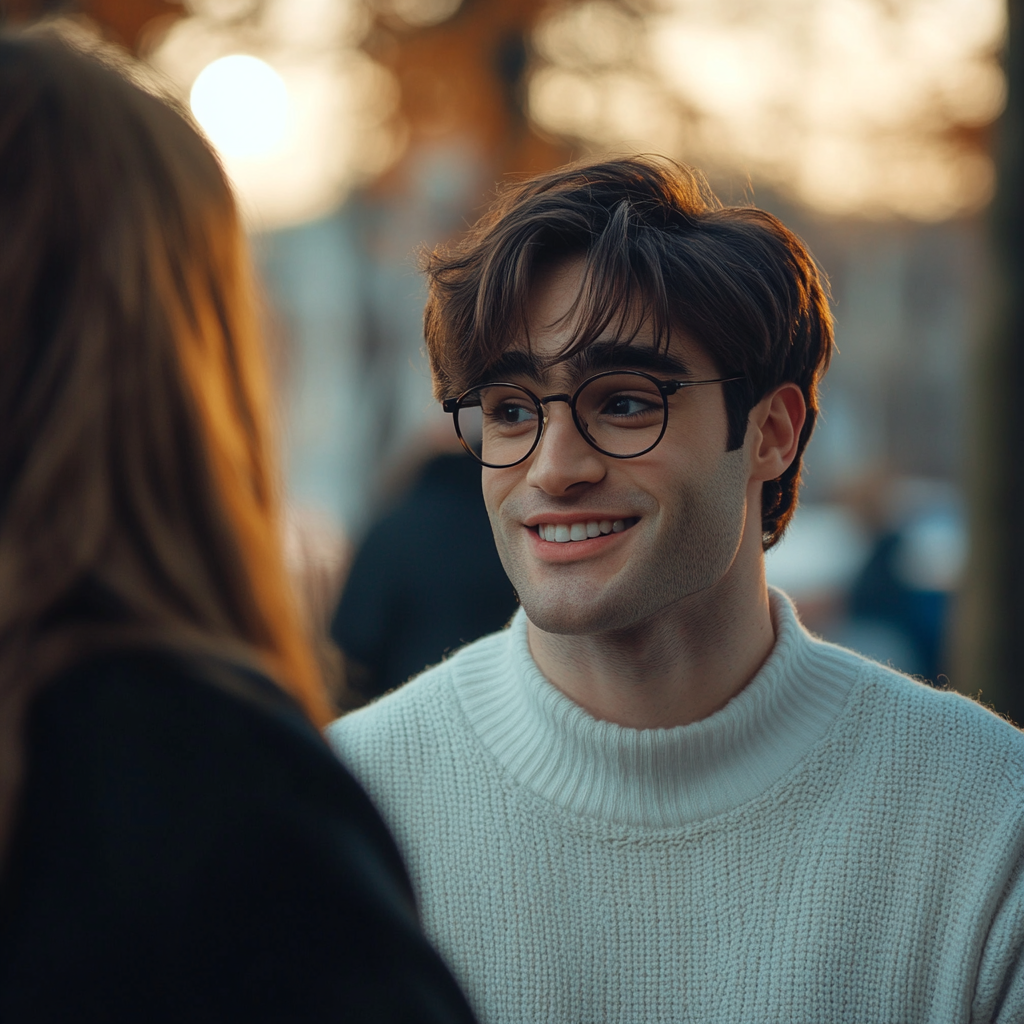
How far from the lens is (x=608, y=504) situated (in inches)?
81.7

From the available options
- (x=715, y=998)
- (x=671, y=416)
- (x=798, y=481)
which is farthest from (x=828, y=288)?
(x=715, y=998)

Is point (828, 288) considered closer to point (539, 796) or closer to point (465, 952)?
point (539, 796)

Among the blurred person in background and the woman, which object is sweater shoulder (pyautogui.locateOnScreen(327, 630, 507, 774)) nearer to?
the woman

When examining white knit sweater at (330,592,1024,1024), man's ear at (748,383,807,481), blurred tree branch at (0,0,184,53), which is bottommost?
white knit sweater at (330,592,1024,1024)

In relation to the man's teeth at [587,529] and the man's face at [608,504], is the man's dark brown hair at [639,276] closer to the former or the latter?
the man's face at [608,504]

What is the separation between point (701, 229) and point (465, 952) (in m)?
1.45

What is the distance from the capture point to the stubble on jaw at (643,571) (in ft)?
6.84

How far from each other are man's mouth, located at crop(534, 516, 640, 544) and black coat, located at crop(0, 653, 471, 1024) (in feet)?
2.78

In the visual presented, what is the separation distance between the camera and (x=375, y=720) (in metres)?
2.33

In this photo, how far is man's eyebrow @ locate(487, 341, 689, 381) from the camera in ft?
6.77

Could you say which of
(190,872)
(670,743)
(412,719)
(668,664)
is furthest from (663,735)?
(190,872)

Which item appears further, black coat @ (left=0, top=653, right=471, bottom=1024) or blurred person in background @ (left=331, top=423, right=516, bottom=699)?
blurred person in background @ (left=331, top=423, right=516, bottom=699)

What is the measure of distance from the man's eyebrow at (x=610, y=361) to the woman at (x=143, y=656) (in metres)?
0.71

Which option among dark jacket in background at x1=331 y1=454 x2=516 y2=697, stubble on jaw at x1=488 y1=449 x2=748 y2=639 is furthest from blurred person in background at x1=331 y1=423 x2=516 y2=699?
stubble on jaw at x1=488 y1=449 x2=748 y2=639
